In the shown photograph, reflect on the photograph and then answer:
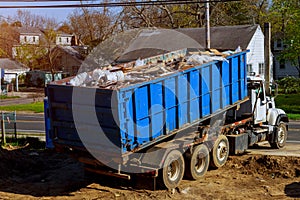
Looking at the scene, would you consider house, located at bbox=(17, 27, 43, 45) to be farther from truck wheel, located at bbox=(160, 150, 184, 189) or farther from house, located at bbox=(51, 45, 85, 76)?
truck wheel, located at bbox=(160, 150, 184, 189)

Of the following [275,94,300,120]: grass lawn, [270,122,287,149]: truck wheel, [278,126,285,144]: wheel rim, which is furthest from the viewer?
[275,94,300,120]: grass lawn

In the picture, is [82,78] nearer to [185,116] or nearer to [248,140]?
[185,116]

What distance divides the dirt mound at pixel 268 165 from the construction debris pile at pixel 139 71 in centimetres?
330

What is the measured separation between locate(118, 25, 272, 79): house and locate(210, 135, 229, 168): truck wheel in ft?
68.2

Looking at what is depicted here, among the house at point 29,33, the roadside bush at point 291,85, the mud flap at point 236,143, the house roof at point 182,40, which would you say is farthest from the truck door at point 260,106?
the house at point 29,33

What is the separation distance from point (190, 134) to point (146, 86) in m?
2.53

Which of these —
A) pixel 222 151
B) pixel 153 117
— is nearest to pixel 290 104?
pixel 222 151

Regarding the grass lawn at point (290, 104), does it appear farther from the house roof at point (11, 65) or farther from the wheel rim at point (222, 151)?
the house roof at point (11, 65)

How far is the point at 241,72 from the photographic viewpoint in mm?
14523

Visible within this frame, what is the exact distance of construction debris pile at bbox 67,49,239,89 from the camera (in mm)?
11133

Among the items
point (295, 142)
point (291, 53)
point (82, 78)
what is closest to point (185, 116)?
point (82, 78)

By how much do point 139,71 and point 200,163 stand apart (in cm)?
316

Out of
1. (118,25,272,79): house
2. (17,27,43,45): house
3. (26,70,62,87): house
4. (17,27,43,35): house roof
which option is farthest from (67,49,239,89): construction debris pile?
(17,27,43,35): house roof

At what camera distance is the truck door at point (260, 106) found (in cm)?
1523
